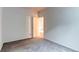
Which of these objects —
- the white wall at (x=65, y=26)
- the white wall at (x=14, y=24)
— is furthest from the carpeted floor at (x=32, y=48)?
the white wall at (x=14, y=24)

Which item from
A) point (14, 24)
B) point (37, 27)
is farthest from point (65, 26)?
point (37, 27)

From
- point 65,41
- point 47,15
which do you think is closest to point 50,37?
point 47,15

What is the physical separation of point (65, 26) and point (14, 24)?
9.14 ft

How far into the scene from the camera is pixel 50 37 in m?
7.09

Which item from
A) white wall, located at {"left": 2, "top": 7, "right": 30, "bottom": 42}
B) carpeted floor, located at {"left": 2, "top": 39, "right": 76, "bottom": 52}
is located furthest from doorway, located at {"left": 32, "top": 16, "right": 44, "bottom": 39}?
carpeted floor, located at {"left": 2, "top": 39, "right": 76, "bottom": 52}

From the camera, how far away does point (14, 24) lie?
20.4 feet

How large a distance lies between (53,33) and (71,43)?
2.08 meters

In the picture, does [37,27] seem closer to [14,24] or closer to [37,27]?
[37,27]

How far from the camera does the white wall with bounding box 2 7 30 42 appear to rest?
5618 mm

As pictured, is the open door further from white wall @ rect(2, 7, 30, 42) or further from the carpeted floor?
the carpeted floor

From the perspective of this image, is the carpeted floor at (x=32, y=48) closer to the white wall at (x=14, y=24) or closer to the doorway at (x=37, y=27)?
the white wall at (x=14, y=24)

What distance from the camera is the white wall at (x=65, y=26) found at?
4.37 metres

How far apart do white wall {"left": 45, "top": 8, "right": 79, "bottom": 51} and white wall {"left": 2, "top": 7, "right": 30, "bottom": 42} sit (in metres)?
1.77
